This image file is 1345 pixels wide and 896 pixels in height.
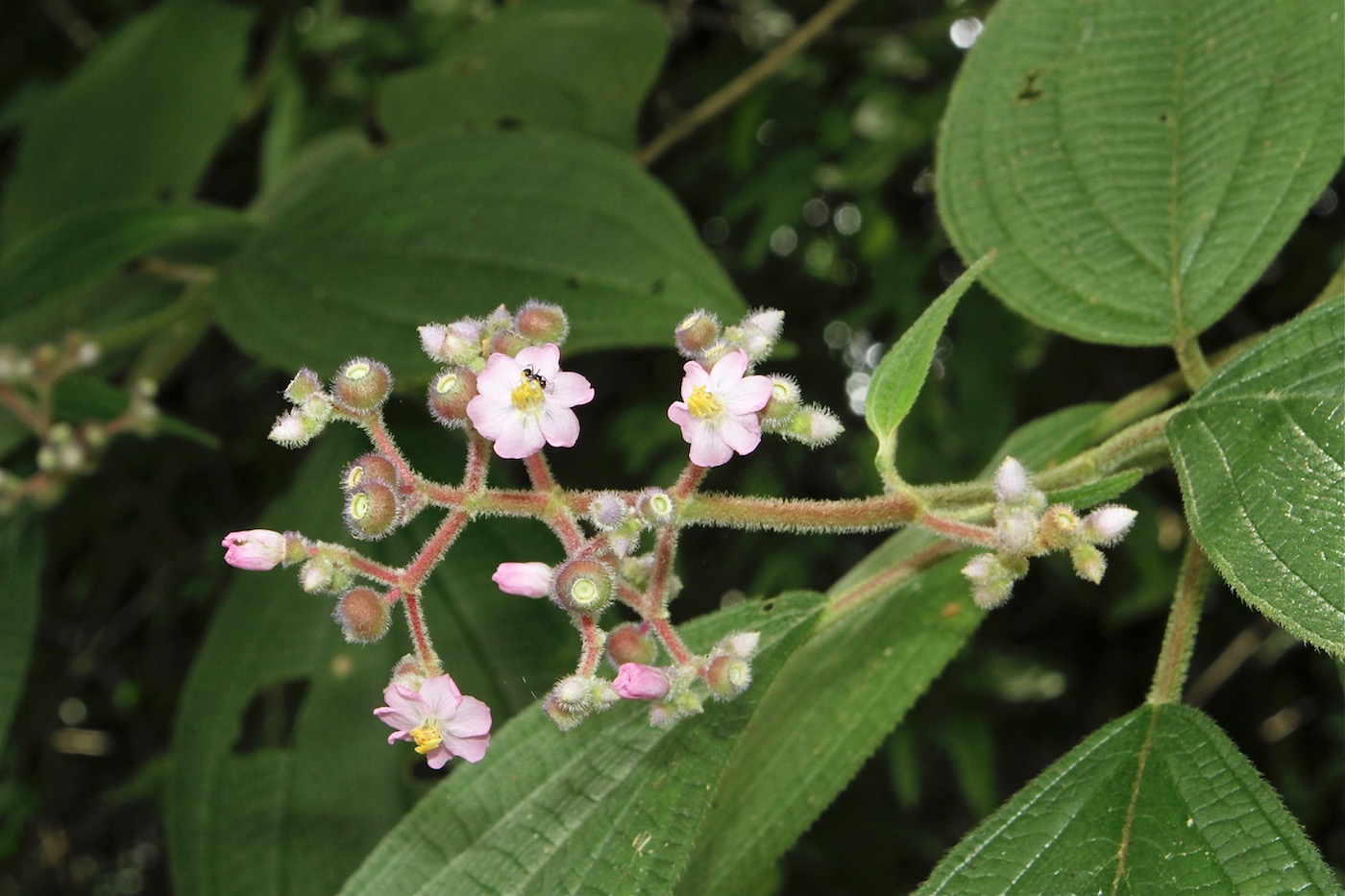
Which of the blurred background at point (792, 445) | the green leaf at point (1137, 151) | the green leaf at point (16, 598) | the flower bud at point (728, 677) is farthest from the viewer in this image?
the blurred background at point (792, 445)

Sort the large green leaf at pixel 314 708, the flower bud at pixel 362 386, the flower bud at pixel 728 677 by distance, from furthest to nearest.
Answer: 1. the large green leaf at pixel 314 708
2. the flower bud at pixel 362 386
3. the flower bud at pixel 728 677

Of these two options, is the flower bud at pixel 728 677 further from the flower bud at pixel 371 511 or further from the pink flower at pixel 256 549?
the pink flower at pixel 256 549

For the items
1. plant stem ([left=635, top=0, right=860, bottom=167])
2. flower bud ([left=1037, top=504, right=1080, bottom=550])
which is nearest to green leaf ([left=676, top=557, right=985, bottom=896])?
flower bud ([left=1037, top=504, right=1080, bottom=550])

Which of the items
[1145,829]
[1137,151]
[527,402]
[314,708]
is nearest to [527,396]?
[527,402]

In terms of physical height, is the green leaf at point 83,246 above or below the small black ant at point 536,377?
below

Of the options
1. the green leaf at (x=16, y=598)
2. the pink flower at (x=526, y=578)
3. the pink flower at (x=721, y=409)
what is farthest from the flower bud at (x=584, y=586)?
the green leaf at (x=16, y=598)

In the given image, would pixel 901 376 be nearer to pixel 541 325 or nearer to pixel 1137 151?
pixel 541 325

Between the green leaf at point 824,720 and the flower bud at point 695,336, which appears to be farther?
the green leaf at point 824,720
